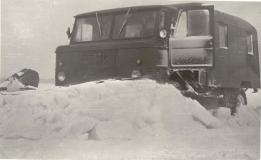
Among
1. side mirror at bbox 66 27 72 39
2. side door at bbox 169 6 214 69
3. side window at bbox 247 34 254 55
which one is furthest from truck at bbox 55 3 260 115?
side window at bbox 247 34 254 55

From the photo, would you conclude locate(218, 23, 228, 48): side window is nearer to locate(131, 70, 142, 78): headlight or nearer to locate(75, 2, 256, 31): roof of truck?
locate(75, 2, 256, 31): roof of truck

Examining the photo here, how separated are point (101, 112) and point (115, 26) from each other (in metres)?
1.23

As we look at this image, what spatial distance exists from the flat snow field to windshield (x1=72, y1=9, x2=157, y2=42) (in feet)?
2.38

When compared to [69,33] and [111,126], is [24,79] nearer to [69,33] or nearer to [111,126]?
[69,33]

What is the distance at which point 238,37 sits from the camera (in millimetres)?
5777

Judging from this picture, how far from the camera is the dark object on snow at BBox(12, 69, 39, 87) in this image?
5.12 metres

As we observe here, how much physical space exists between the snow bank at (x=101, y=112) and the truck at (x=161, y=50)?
37 centimetres

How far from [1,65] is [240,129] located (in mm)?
2636


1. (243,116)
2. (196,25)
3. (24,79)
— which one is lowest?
(243,116)

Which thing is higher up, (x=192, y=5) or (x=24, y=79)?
(x=192, y=5)

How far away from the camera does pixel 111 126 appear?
4.48 meters

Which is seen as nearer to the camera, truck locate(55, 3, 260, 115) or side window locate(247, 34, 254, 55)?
truck locate(55, 3, 260, 115)

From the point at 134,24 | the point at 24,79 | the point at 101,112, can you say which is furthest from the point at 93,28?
the point at 101,112

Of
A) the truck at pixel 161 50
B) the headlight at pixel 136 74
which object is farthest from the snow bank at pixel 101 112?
the truck at pixel 161 50
